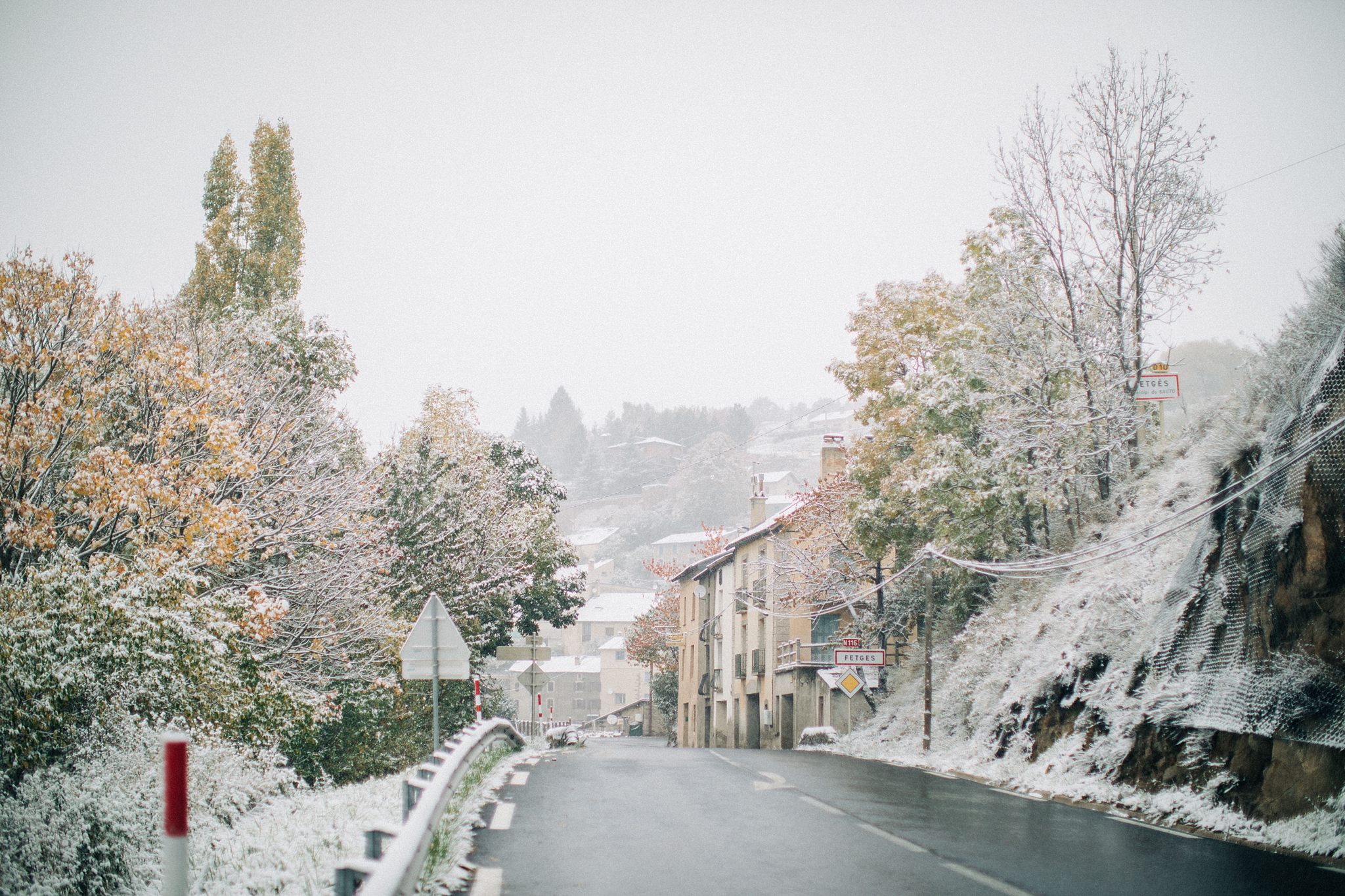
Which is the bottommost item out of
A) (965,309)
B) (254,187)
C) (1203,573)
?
(1203,573)

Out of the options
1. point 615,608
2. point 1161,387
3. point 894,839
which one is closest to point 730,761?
point 1161,387

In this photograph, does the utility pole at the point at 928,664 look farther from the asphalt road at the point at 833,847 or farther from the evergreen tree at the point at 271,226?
the evergreen tree at the point at 271,226

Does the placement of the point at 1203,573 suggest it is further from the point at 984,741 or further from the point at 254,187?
the point at 254,187

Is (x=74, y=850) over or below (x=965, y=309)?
below

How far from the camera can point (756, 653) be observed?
50000 mm

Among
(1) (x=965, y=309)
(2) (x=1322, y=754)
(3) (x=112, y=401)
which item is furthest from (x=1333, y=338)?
(3) (x=112, y=401)

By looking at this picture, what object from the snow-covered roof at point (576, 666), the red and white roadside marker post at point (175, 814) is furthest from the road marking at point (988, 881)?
the snow-covered roof at point (576, 666)

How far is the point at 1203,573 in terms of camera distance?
44.2 ft

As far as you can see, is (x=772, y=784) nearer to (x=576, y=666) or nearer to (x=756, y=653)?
(x=756, y=653)

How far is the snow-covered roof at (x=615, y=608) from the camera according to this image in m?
119

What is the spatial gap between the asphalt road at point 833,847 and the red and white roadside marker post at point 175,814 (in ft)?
11.4

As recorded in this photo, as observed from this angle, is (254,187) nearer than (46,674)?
No

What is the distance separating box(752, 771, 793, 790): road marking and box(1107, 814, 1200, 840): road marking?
3.86 m

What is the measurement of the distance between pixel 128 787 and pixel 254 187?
976 inches
